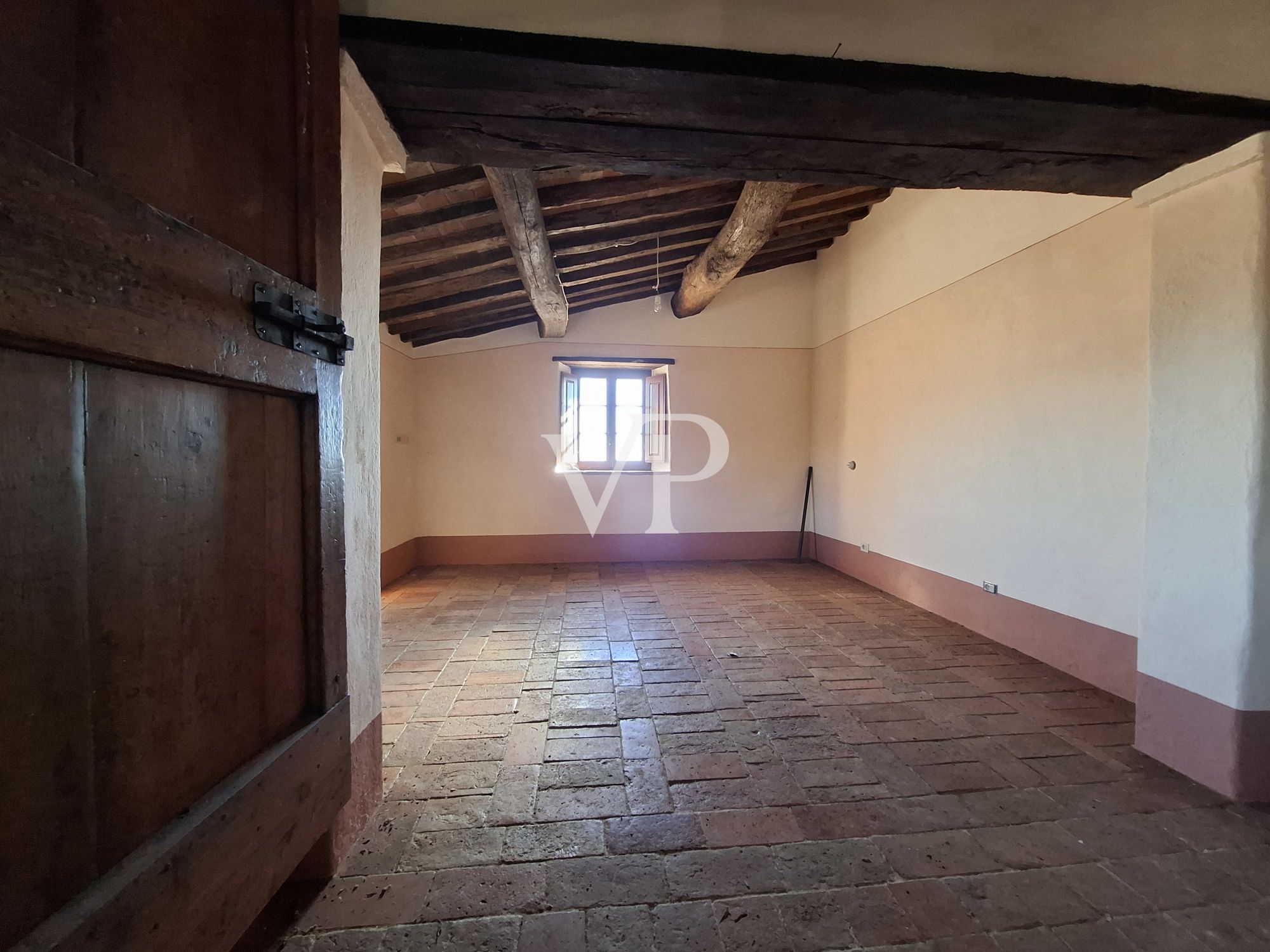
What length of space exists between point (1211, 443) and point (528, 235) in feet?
10.4

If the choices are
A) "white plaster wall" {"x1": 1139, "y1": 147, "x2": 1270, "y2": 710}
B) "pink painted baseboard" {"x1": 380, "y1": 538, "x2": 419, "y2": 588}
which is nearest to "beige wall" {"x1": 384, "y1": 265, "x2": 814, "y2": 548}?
"pink painted baseboard" {"x1": 380, "y1": 538, "x2": 419, "y2": 588}

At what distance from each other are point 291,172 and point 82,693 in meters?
1.02

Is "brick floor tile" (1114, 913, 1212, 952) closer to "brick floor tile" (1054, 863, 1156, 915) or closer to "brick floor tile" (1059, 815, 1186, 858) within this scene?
"brick floor tile" (1054, 863, 1156, 915)

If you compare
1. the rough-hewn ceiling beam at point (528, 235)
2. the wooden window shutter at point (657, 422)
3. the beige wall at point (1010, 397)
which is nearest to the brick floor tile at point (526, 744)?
the rough-hewn ceiling beam at point (528, 235)

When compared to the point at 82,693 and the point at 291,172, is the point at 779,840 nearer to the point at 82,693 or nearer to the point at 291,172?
the point at 82,693

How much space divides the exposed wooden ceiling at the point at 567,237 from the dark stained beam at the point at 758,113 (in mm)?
1030

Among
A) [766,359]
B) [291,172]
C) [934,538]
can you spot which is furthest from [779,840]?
[766,359]

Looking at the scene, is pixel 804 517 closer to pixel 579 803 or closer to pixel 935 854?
pixel 935 854

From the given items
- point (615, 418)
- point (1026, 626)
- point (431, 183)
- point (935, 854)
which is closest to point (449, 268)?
point (431, 183)

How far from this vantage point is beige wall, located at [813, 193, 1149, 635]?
2.41 m

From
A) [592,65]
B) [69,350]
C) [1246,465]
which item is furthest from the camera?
[1246,465]

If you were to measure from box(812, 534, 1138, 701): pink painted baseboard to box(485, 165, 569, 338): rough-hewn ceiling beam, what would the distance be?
3515 millimetres

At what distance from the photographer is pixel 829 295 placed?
508 centimetres

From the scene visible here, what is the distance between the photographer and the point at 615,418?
5586 millimetres
